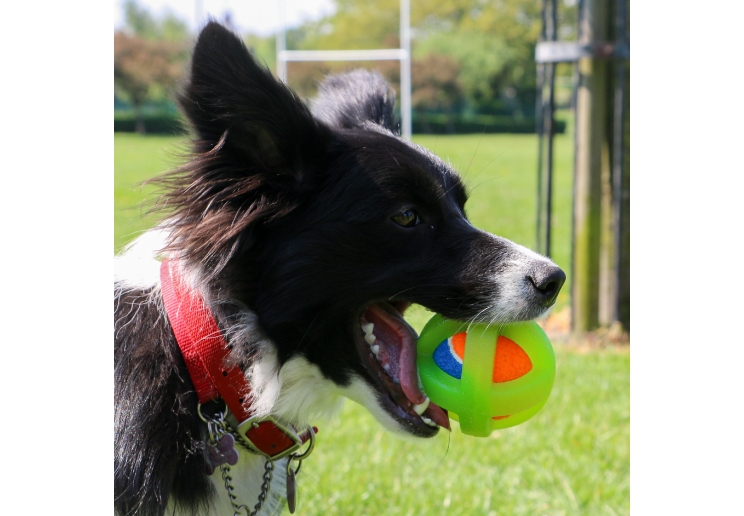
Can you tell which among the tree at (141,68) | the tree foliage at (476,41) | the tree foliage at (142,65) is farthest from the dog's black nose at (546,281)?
the tree foliage at (476,41)

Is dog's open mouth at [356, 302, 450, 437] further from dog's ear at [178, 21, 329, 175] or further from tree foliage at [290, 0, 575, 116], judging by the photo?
tree foliage at [290, 0, 575, 116]

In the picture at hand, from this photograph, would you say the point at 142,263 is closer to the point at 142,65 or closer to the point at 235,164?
the point at 235,164

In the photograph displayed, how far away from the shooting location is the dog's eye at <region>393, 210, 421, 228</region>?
7.66 ft

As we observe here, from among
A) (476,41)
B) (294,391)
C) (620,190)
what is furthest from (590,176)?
(476,41)

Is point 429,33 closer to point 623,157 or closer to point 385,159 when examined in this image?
point 623,157

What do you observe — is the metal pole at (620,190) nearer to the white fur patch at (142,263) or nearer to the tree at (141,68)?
the white fur patch at (142,263)

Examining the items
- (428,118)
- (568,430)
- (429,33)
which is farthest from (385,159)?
(429,33)

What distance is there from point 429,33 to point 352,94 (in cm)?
2517

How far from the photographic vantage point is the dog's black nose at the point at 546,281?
225 centimetres

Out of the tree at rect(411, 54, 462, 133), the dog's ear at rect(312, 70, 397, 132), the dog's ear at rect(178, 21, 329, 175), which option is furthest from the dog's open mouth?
the tree at rect(411, 54, 462, 133)

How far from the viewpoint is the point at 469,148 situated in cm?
1419

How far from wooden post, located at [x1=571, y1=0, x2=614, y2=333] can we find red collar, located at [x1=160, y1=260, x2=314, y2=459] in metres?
3.88

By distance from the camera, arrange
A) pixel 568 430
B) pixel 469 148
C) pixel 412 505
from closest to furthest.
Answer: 1. pixel 412 505
2. pixel 568 430
3. pixel 469 148

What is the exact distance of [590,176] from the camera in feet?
18.4
